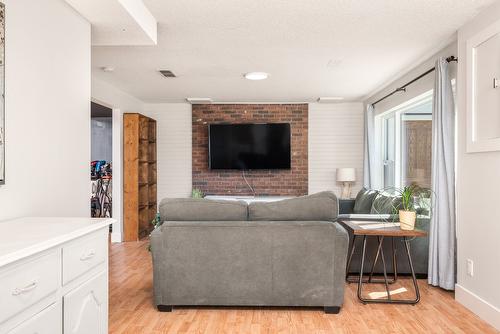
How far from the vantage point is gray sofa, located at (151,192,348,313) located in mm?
3008

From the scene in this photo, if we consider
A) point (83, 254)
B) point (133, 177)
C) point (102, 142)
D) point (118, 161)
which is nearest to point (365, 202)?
point (133, 177)

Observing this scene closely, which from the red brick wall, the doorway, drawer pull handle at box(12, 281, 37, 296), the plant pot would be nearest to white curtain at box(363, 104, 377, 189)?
the red brick wall

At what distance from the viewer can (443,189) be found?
366 cm

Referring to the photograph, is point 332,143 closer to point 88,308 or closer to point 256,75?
point 256,75

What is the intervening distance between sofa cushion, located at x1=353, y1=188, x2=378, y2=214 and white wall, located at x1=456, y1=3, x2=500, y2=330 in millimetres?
1796

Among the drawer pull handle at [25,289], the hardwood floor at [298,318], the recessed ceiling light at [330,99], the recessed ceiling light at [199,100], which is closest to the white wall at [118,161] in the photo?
the recessed ceiling light at [199,100]

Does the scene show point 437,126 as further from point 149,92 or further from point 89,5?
point 149,92

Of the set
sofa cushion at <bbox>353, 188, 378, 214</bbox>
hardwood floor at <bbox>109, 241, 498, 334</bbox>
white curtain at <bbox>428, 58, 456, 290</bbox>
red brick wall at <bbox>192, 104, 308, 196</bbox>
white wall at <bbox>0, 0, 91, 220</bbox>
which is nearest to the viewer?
white wall at <bbox>0, 0, 91, 220</bbox>

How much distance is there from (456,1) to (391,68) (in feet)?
6.51

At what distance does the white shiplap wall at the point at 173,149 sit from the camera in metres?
7.34

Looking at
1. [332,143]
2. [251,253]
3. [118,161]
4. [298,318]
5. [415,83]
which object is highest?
[415,83]

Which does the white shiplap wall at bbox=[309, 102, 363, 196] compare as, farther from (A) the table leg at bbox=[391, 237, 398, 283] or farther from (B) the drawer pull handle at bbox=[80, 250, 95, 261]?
(B) the drawer pull handle at bbox=[80, 250, 95, 261]

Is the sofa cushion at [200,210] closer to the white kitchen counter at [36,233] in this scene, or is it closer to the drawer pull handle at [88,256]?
the white kitchen counter at [36,233]

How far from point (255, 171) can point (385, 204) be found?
3151 mm
